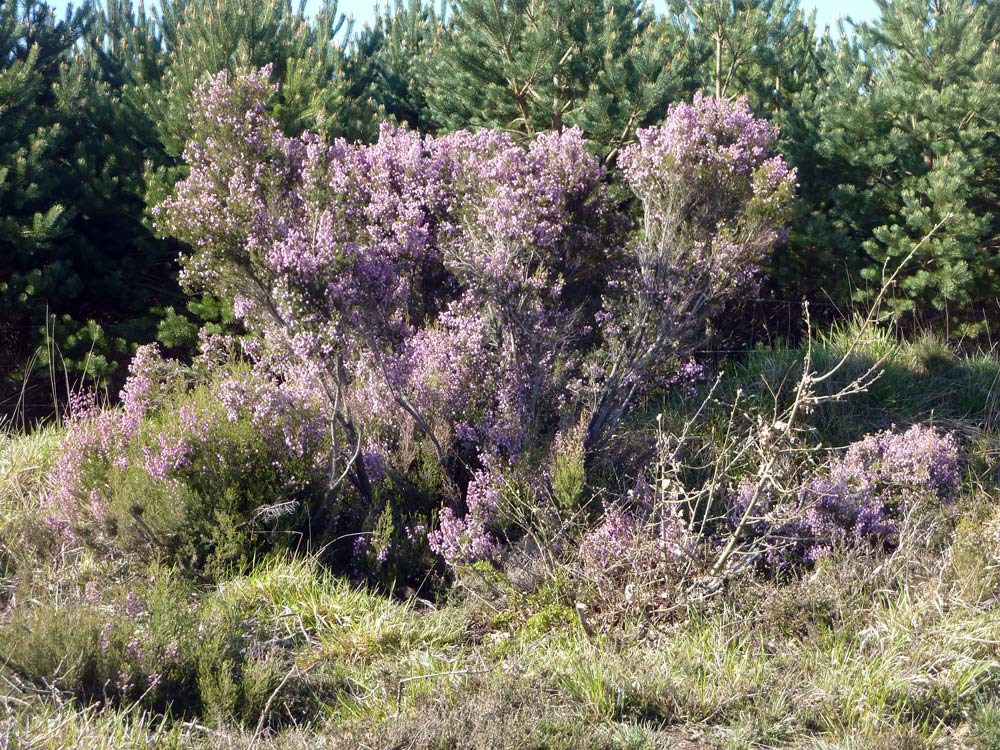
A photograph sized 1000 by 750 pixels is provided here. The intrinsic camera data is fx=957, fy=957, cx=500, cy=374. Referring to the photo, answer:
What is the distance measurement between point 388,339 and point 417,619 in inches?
58.3

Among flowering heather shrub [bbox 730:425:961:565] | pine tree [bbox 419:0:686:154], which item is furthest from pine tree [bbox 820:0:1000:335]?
flowering heather shrub [bbox 730:425:961:565]

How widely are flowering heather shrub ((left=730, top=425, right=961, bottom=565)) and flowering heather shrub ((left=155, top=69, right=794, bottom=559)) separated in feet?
3.55

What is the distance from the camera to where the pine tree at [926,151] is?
280 inches

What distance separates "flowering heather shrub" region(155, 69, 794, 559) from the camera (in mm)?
4883

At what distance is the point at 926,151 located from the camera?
7.46m

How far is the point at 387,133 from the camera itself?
5.91 meters

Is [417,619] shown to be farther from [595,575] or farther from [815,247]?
[815,247]

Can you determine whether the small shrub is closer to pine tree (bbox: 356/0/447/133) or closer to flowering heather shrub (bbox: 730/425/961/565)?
flowering heather shrub (bbox: 730/425/961/565)

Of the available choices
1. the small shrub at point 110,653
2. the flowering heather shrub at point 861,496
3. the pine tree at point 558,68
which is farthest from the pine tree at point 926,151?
the small shrub at point 110,653

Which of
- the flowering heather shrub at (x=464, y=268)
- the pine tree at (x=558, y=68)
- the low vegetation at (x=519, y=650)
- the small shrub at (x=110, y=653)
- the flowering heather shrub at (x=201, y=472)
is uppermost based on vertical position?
the pine tree at (x=558, y=68)

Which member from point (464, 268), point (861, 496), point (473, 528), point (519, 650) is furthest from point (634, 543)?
point (464, 268)

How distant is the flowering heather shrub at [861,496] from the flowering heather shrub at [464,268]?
3.55 feet

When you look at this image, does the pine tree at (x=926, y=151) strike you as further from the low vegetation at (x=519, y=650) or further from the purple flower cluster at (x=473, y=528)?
the purple flower cluster at (x=473, y=528)

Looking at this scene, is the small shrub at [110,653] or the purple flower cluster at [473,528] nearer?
the small shrub at [110,653]
